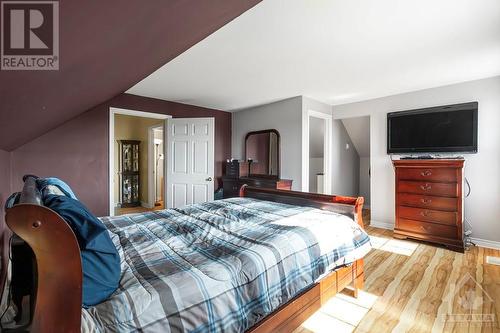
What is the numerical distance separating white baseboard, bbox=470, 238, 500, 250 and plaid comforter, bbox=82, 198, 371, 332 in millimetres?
2448

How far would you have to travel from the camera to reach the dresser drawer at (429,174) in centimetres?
297

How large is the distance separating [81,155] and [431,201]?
4.79 metres

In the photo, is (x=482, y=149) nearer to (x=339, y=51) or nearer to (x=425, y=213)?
(x=425, y=213)

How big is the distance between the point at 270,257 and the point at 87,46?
3.92 ft

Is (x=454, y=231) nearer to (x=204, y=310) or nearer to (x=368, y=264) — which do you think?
(x=368, y=264)

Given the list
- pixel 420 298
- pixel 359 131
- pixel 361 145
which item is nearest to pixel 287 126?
pixel 359 131

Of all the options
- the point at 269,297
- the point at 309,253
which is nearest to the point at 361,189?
the point at 309,253

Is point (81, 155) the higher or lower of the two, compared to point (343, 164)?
higher

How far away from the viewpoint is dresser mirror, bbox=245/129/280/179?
4293 mm

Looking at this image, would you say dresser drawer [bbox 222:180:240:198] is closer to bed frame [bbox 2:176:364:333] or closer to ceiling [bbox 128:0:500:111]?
ceiling [bbox 128:0:500:111]

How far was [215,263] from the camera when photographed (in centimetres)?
109

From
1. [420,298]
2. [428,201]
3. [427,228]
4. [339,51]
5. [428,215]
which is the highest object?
[339,51]

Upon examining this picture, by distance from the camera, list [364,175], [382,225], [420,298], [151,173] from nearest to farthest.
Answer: [420,298] → [382,225] → [151,173] → [364,175]

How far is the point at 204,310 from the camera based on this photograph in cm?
93
